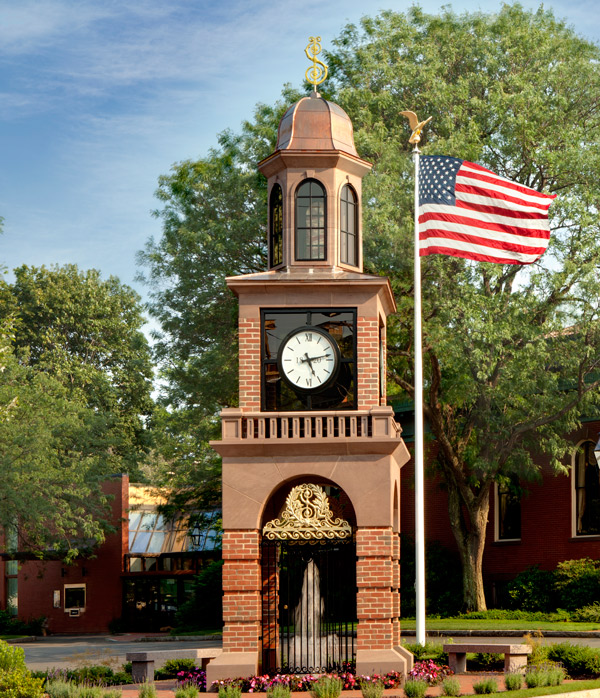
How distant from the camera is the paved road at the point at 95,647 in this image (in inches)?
1067

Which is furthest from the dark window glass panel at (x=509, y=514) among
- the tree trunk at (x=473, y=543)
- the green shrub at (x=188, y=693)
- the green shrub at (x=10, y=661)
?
the green shrub at (x=10, y=661)

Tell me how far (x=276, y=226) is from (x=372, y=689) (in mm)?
8459

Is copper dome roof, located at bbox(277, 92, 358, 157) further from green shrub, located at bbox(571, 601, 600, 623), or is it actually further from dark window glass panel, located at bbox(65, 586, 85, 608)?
dark window glass panel, located at bbox(65, 586, 85, 608)

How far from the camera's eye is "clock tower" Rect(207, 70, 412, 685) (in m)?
17.8

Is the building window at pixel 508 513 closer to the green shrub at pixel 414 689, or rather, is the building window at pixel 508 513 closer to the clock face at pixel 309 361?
the clock face at pixel 309 361

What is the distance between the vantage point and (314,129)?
1944 cm

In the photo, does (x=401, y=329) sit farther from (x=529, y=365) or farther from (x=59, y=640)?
(x=59, y=640)

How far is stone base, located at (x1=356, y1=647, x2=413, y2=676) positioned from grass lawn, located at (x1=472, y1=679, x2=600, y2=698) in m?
1.66

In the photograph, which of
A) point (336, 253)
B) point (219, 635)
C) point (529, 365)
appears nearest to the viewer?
point (336, 253)

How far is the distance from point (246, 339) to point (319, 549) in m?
3.71

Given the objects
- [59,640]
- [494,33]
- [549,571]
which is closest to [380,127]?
[494,33]

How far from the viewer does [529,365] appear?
30734 millimetres

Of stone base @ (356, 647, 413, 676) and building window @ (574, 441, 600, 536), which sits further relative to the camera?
building window @ (574, 441, 600, 536)

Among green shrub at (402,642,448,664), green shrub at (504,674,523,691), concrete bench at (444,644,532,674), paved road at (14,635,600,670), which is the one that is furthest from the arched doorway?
paved road at (14,635,600,670)
